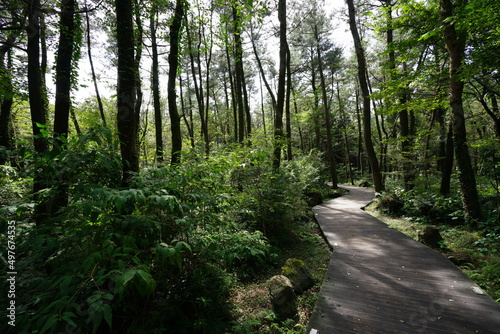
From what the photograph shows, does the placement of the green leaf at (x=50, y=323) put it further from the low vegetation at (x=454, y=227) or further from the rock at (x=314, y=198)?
the rock at (x=314, y=198)

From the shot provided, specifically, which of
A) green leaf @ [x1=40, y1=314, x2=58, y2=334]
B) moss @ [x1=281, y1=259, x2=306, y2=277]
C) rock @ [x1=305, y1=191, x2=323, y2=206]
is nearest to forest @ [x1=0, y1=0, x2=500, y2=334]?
green leaf @ [x1=40, y1=314, x2=58, y2=334]

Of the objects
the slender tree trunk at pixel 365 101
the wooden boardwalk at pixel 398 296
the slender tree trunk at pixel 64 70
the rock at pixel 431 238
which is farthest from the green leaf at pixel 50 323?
the slender tree trunk at pixel 365 101

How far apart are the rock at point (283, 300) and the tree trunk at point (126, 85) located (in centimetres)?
300

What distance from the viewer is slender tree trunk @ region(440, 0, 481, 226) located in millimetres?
5570

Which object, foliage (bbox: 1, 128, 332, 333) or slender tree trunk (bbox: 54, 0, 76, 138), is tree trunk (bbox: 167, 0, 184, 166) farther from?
foliage (bbox: 1, 128, 332, 333)

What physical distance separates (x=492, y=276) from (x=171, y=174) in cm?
596

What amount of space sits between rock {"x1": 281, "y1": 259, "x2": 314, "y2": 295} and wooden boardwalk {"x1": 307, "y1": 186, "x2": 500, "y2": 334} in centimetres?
36

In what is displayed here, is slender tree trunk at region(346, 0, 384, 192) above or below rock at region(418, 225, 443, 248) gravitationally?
above

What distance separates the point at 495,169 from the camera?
5.40 meters

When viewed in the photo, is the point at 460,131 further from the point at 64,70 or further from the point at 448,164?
the point at 64,70

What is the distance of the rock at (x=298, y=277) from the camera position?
3932 mm

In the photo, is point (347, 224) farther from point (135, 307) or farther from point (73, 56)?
point (73, 56)

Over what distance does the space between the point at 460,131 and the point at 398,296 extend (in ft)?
18.2

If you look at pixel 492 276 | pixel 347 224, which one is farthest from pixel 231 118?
pixel 492 276
